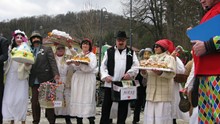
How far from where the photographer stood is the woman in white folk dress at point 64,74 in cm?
746

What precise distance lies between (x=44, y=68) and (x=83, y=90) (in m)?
0.96

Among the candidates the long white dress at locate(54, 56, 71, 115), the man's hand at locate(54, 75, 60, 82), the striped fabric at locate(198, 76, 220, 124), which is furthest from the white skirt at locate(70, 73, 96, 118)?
the striped fabric at locate(198, 76, 220, 124)

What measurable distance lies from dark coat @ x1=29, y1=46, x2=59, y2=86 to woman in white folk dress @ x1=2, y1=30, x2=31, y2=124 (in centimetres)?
23

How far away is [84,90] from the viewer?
7.14 meters

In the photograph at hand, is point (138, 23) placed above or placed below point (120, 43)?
above

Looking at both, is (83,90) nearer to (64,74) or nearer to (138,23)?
Result: (64,74)

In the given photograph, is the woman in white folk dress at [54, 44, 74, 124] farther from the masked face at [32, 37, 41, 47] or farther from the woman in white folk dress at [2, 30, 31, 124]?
the woman in white folk dress at [2, 30, 31, 124]

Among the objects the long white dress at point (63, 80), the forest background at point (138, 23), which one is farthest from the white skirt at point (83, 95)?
Result: the forest background at point (138, 23)

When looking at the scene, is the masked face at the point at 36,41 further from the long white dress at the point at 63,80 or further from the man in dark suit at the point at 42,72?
the long white dress at the point at 63,80

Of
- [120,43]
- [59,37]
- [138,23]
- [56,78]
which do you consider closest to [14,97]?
[56,78]

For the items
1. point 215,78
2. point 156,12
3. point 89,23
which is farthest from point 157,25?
point 215,78

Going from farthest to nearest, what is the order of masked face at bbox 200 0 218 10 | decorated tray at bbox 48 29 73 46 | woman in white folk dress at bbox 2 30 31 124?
decorated tray at bbox 48 29 73 46 < woman in white folk dress at bbox 2 30 31 124 < masked face at bbox 200 0 218 10

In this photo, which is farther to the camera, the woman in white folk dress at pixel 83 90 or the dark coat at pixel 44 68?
the woman in white folk dress at pixel 83 90

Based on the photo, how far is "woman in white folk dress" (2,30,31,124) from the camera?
6.59m
